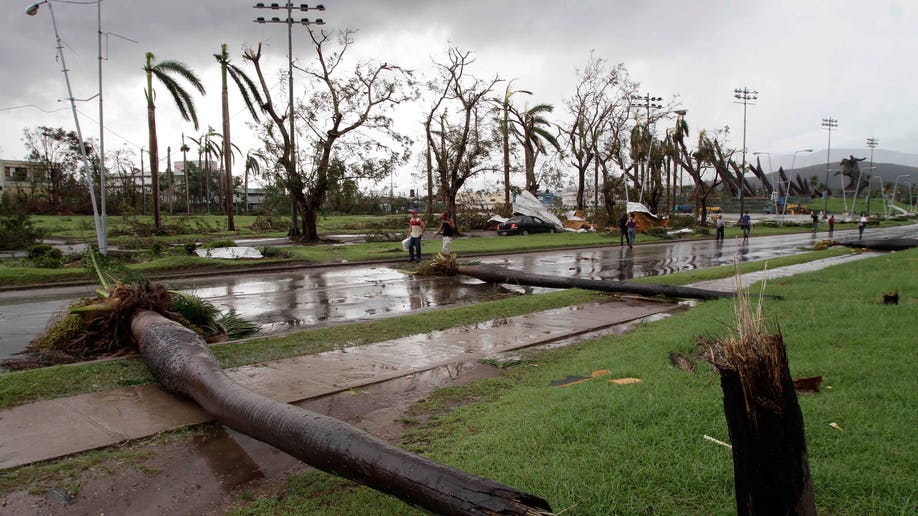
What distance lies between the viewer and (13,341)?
9062mm

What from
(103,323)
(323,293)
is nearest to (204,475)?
(103,323)

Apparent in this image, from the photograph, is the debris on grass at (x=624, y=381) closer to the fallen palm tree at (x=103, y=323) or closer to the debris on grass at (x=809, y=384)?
the debris on grass at (x=809, y=384)

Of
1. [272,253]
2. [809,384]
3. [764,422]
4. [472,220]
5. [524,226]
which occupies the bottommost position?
[809,384]

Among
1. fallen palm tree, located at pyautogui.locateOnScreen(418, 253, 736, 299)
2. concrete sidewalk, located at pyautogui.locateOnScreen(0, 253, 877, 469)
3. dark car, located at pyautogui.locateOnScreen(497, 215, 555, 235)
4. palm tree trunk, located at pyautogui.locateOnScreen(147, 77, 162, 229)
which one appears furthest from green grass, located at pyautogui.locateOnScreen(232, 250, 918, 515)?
dark car, located at pyautogui.locateOnScreen(497, 215, 555, 235)

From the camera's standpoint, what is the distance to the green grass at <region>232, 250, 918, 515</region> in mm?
3285

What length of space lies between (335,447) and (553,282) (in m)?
10.2

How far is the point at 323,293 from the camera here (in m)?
14.0

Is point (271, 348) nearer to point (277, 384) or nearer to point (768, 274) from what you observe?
point (277, 384)

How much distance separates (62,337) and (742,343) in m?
8.45

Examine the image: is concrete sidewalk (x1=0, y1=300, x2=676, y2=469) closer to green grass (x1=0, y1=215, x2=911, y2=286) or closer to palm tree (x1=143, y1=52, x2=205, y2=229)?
green grass (x1=0, y1=215, x2=911, y2=286)

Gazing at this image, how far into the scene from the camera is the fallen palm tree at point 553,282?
11625mm

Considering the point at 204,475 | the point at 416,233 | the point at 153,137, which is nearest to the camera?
the point at 204,475

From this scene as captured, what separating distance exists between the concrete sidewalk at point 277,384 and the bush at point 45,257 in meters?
14.5

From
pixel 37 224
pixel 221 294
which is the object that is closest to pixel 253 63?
pixel 221 294
